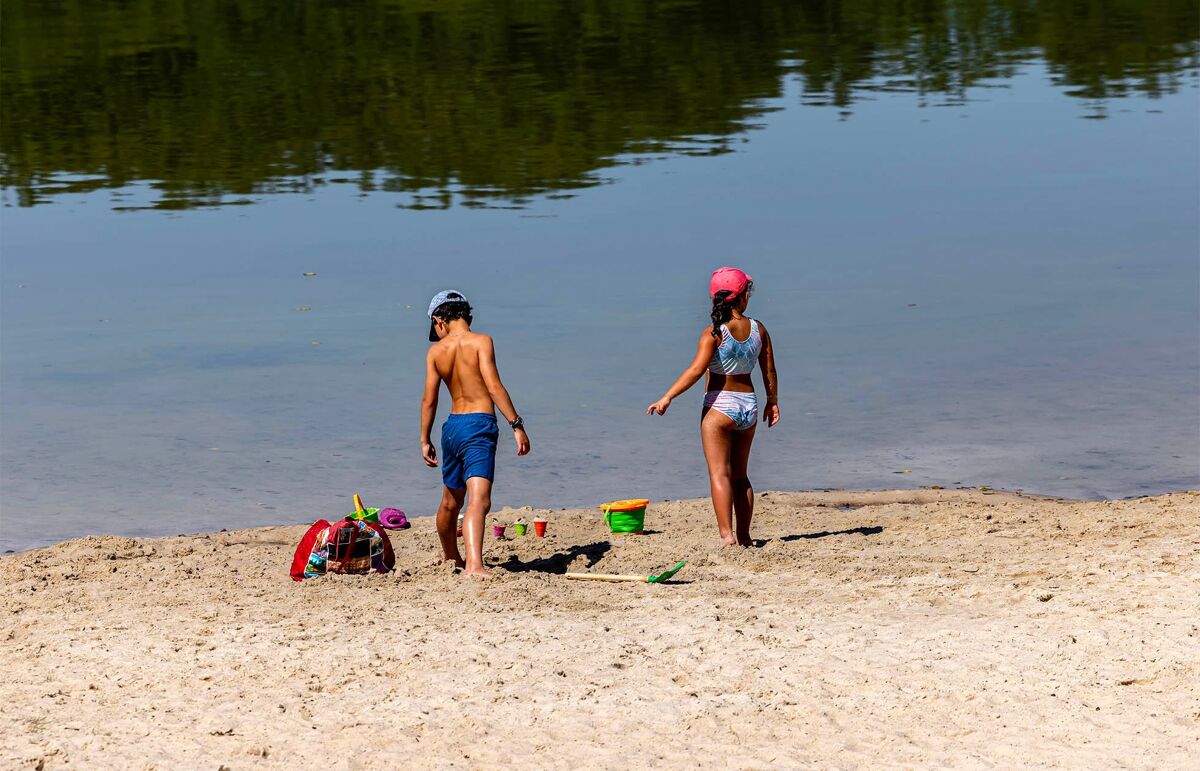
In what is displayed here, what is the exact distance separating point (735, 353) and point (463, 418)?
1556 millimetres

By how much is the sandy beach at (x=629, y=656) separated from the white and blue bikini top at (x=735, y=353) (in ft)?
3.18

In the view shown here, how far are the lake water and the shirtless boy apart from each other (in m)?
1.74

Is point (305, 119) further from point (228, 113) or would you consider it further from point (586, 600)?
point (586, 600)

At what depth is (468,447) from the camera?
8.54 metres

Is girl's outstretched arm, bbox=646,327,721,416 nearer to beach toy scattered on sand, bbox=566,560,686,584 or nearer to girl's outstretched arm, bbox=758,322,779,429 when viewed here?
girl's outstretched arm, bbox=758,322,779,429

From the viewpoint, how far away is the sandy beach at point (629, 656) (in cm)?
612

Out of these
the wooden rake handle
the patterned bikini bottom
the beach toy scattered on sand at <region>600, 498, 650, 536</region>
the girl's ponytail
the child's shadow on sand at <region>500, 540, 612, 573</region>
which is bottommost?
the child's shadow on sand at <region>500, 540, 612, 573</region>

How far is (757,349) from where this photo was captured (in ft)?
30.1

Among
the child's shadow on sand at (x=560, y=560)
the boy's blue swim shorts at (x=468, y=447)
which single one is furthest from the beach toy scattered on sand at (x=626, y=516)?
the boy's blue swim shorts at (x=468, y=447)

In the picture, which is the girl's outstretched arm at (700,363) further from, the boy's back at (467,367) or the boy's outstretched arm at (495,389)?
the boy's back at (467,367)

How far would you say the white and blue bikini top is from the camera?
9.10 m

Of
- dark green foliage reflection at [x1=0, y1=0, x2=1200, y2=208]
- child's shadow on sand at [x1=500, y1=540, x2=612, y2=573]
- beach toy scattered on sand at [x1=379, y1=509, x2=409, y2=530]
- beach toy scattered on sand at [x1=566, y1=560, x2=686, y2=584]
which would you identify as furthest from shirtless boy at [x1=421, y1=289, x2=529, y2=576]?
dark green foliage reflection at [x1=0, y1=0, x2=1200, y2=208]

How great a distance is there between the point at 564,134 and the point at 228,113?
6.41 meters

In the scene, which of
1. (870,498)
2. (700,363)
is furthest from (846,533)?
(700,363)
